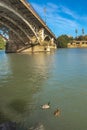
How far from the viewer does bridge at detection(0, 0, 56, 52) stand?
49.5 meters

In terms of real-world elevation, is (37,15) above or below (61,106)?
above

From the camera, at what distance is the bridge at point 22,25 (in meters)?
49.5

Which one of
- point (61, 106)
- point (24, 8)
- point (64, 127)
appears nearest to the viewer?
point (64, 127)

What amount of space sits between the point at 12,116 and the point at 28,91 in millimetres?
5194

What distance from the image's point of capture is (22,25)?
64.0m

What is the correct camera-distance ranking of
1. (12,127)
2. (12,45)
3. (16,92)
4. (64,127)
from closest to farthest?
(12,127) < (64,127) < (16,92) < (12,45)

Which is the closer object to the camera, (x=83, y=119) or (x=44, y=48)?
(x=83, y=119)

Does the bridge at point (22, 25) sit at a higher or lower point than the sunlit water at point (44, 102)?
higher

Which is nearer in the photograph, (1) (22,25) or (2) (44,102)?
(2) (44,102)

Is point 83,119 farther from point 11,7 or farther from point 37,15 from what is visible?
point 37,15

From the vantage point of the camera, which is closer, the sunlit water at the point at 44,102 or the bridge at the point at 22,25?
the sunlit water at the point at 44,102

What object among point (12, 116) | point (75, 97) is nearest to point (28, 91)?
point (75, 97)

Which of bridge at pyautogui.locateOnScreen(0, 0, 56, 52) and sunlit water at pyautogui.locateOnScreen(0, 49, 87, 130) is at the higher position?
bridge at pyautogui.locateOnScreen(0, 0, 56, 52)

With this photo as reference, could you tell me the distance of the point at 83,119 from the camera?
10016 mm
